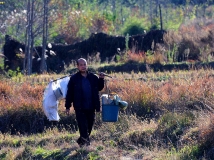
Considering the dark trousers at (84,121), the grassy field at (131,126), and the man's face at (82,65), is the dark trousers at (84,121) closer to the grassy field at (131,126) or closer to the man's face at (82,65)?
the grassy field at (131,126)

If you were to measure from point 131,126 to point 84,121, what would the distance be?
2.00 metres

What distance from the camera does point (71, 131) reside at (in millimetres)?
15312

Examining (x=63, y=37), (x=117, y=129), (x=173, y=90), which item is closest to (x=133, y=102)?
(x=173, y=90)

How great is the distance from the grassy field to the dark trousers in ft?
0.84

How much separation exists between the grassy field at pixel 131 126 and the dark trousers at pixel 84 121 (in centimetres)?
25

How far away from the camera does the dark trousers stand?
12.2m

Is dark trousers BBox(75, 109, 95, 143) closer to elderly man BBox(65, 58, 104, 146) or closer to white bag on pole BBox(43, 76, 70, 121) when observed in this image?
elderly man BBox(65, 58, 104, 146)

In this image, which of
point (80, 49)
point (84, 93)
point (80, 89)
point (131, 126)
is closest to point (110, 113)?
point (84, 93)

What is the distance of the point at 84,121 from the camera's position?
40.2 ft

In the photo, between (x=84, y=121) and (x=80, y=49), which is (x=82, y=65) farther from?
(x=80, y=49)

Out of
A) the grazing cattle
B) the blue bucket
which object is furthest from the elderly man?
the grazing cattle

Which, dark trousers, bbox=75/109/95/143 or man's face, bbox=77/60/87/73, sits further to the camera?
dark trousers, bbox=75/109/95/143

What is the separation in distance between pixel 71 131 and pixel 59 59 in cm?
2010

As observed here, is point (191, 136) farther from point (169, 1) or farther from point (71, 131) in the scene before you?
point (169, 1)
